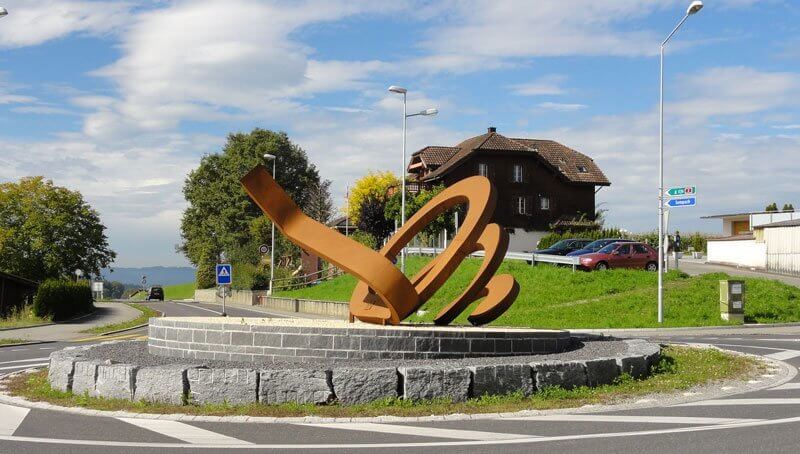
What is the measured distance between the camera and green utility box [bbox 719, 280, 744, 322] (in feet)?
95.2

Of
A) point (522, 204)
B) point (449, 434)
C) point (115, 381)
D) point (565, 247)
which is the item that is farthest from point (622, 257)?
point (449, 434)

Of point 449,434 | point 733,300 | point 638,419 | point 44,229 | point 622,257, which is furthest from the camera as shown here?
point 44,229

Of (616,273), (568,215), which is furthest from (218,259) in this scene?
(616,273)

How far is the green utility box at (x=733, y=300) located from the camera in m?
29.0

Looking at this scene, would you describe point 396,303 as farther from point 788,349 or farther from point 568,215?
point 568,215

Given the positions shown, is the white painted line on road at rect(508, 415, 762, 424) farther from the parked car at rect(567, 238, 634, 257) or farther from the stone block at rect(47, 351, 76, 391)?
the parked car at rect(567, 238, 634, 257)

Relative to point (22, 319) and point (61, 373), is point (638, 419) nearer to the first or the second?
point (61, 373)

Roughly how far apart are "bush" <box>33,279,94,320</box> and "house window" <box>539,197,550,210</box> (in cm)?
3901

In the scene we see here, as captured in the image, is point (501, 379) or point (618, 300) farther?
point (618, 300)

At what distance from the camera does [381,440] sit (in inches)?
352

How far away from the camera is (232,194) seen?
7762cm

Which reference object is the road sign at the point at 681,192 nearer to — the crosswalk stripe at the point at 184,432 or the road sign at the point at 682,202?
the road sign at the point at 682,202

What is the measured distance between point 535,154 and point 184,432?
6019cm

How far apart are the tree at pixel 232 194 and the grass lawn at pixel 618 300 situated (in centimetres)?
3791
